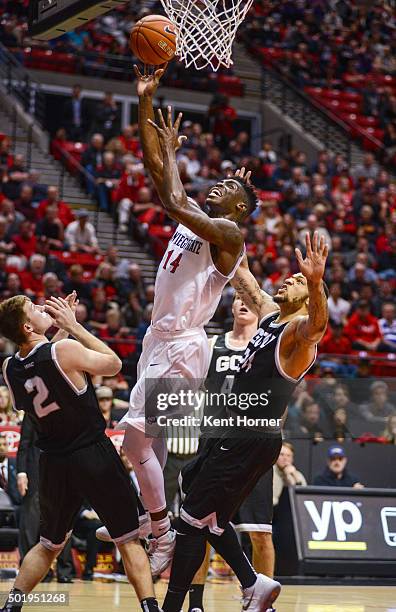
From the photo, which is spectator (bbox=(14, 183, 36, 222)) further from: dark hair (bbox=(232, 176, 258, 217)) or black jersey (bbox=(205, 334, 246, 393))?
dark hair (bbox=(232, 176, 258, 217))

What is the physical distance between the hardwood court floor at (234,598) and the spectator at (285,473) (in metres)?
1.15

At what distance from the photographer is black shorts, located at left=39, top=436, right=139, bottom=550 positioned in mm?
6570

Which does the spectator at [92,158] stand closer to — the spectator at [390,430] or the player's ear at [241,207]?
the spectator at [390,430]

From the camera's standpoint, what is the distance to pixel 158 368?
6.91 m

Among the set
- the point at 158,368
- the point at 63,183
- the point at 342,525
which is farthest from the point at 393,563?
the point at 63,183

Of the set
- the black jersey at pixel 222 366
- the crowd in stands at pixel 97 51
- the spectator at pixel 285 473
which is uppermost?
the black jersey at pixel 222 366

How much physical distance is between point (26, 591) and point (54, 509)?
526 millimetres

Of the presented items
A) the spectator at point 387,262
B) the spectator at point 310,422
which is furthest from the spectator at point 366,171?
the spectator at point 310,422

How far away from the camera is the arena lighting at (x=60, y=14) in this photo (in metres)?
7.48

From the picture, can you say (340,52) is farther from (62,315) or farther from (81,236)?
(62,315)

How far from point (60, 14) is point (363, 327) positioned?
1005 centimetres

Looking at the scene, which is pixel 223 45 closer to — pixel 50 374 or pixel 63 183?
pixel 50 374

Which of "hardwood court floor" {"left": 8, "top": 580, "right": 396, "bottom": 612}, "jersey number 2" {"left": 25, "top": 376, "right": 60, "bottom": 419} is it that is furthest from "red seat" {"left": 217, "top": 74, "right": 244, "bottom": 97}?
"jersey number 2" {"left": 25, "top": 376, "right": 60, "bottom": 419}

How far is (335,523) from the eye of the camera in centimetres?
1108
